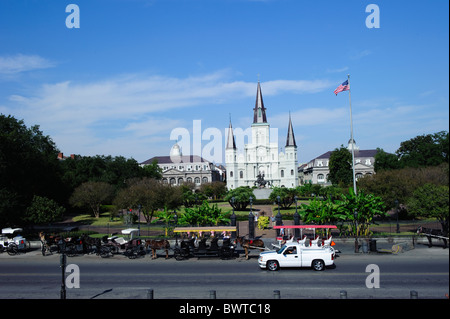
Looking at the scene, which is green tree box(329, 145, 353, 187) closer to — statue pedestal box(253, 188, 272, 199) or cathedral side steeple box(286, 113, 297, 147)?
statue pedestal box(253, 188, 272, 199)

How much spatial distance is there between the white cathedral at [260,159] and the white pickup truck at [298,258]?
10911 cm

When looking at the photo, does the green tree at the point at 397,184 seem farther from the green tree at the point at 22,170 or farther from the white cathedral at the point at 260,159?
the white cathedral at the point at 260,159

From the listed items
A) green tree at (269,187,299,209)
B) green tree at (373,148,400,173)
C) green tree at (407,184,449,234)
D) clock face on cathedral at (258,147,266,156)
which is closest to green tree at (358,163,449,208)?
green tree at (407,184,449,234)

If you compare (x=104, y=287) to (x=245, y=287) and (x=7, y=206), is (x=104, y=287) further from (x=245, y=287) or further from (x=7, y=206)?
(x=7, y=206)

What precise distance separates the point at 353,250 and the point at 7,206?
1081 inches

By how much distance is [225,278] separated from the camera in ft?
53.4

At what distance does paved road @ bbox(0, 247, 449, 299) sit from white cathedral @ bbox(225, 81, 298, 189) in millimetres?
106601

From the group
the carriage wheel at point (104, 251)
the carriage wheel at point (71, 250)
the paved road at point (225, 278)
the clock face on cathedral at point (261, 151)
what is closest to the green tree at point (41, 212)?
the carriage wheel at point (71, 250)

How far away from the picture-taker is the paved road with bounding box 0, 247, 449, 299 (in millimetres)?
13656

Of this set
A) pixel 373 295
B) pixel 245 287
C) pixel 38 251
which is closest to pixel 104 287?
pixel 245 287

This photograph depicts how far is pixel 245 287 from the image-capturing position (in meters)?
14.5

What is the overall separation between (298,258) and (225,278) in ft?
12.6

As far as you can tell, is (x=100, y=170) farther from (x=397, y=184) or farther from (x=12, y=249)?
(x=397, y=184)

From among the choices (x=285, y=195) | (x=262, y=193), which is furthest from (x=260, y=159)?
(x=285, y=195)
